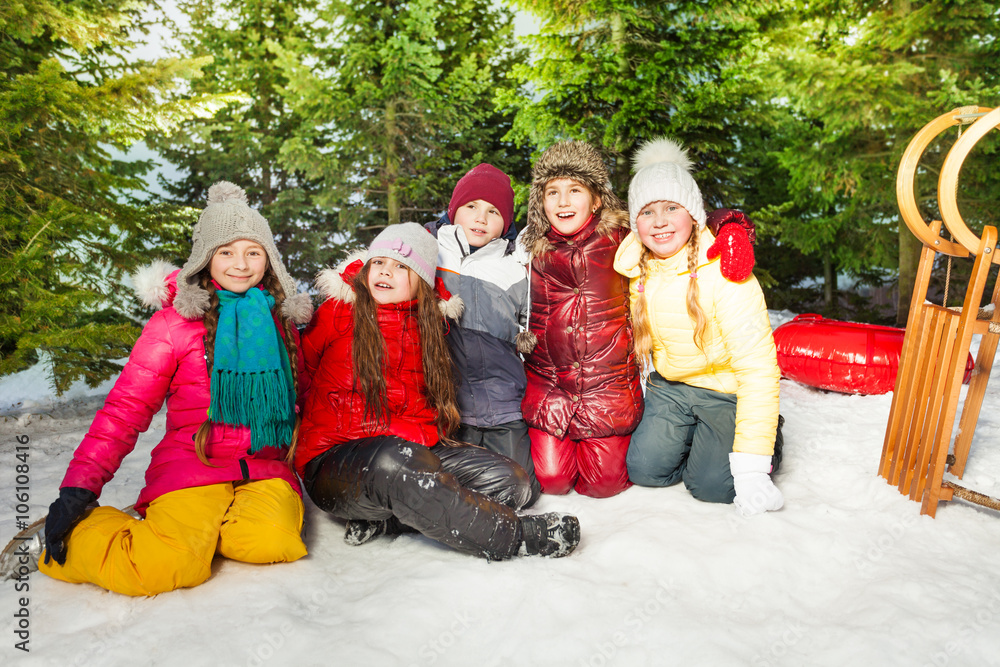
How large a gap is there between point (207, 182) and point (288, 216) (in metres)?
1.89

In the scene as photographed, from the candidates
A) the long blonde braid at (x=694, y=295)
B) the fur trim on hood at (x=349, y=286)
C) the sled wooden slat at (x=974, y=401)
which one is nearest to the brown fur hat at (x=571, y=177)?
the long blonde braid at (x=694, y=295)

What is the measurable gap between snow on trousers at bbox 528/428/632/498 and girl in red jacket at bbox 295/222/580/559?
298mm

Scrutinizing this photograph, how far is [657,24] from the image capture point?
582 centimetres

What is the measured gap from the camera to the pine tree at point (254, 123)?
9.83 m

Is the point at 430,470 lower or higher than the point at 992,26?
lower

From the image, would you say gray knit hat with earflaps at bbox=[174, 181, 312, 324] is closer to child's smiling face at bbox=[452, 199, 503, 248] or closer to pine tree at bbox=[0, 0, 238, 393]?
child's smiling face at bbox=[452, 199, 503, 248]

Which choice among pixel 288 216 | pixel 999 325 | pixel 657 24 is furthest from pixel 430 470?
pixel 288 216

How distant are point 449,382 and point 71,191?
4219mm

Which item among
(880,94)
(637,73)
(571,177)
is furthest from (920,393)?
(880,94)

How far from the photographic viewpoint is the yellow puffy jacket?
2537 mm

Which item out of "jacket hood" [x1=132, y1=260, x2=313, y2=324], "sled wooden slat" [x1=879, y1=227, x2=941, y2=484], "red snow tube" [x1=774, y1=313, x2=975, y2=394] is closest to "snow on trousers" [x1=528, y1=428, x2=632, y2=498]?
"sled wooden slat" [x1=879, y1=227, x2=941, y2=484]

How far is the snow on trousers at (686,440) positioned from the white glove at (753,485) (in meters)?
0.21

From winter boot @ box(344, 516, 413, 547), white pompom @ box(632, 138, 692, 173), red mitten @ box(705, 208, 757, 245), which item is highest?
white pompom @ box(632, 138, 692, 173)

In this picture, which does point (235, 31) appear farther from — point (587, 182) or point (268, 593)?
point (268, 593)
